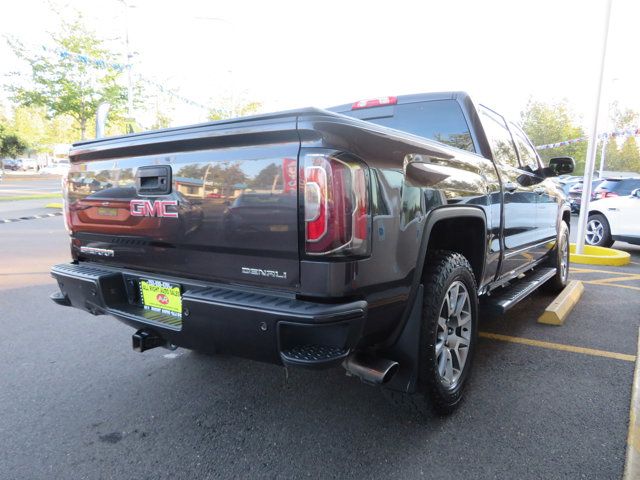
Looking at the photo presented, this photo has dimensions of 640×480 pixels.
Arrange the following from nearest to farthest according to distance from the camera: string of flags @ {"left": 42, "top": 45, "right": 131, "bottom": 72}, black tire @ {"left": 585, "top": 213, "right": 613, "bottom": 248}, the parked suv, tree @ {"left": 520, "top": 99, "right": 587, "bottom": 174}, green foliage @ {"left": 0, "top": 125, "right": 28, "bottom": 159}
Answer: black tire @ {"left": 585, "top": 213, "right": 613, "bottom": 248}
the parked suv
string of flags @ {"left": 42, "top": 45, "right": 131, "bottom": 72}
green foliage @ {"left": 0, "top": 125, "right": 28, "bottom": 159}
tree @ {"left": 520, "top": 99, "right": 587, "bottom": 174}

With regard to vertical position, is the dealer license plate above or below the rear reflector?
below

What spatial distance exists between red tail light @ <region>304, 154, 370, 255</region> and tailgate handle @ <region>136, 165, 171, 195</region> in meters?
0.86

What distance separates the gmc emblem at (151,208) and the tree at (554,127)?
44.0 meters

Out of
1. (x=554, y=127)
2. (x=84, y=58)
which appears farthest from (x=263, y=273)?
(x=554, y=127)

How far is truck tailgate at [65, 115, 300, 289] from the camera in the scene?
2.00m

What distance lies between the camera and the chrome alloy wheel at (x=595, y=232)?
954 cm

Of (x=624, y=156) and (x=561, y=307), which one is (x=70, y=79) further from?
(x=624, y=156)

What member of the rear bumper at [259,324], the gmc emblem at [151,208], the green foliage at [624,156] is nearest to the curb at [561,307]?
the rear bumper at [259,324]

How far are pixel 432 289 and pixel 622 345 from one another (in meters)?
2.46

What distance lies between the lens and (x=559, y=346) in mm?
3797

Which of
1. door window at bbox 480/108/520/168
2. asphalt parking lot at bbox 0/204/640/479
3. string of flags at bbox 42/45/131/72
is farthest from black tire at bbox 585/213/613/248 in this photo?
string of flags at bbox 42/45/131/72

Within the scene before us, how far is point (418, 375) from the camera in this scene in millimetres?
2367

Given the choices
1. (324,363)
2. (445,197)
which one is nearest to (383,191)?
(445,197)

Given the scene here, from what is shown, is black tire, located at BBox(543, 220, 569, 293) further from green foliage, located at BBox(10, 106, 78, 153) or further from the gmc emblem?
green foliage, located at BBox(10, 106, 78, 153)
